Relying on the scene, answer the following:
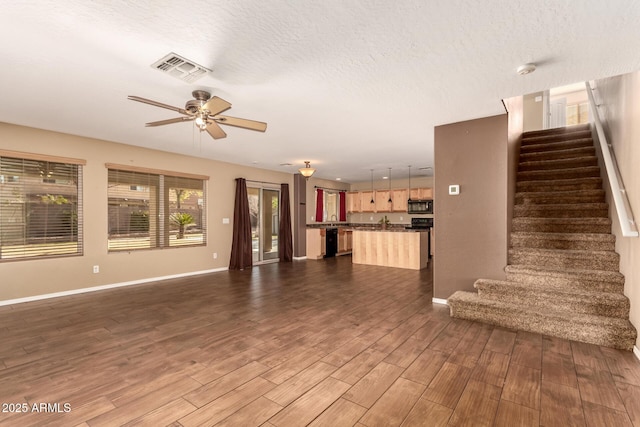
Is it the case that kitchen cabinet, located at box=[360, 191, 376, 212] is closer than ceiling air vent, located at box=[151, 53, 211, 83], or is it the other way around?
ceiling air vent, located at box=[151, 53, 211, 83]

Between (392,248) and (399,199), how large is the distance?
3.11 meters

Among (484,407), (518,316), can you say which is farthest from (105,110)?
(518,316)

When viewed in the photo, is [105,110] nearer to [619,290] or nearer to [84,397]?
[84,397]

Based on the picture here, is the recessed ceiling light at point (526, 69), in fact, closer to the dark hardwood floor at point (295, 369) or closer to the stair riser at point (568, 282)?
the stair riser at point (568, 282)

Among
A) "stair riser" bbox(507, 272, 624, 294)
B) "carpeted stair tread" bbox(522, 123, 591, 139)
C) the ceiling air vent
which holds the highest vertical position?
"carpeted stair tread" bbox(522, 123, 591, 139)

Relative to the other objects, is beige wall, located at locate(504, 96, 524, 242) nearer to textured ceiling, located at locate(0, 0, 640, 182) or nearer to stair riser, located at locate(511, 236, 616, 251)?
stair riser, located at locate(511, 236, 616, 251)

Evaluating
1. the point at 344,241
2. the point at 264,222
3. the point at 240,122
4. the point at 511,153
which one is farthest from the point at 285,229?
the point at 511,153

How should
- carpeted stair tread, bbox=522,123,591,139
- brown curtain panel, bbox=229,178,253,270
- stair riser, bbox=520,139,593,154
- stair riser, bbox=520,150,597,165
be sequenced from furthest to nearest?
brown curtain panel, bbox=229,178,253,270 < carpeted stair tread, bbox=522,123,591,139 < stair riser, bbox=520,139,593,154 < stair riser, bbox=520,150,597,165

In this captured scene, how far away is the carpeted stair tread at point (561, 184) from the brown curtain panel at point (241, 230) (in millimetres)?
5642

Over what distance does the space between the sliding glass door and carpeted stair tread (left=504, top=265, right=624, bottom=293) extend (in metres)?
5.88

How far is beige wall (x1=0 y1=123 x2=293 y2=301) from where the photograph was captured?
4.43 metres

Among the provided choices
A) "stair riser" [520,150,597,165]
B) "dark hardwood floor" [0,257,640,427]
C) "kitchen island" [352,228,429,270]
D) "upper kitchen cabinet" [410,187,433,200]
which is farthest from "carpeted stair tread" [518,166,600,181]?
"upper kitchen cabinet" [410,187,433,200]

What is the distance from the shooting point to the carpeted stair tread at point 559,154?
502 centimetres

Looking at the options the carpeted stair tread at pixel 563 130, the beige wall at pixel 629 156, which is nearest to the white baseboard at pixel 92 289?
the beige wall at pixel 629 156
